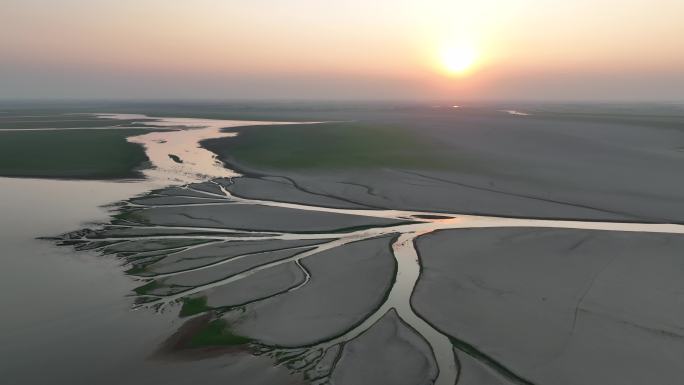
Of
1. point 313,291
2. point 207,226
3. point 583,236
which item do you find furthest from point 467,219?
point 207,226

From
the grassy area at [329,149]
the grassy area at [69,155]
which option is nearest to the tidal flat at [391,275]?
the grassy area at [329,149]

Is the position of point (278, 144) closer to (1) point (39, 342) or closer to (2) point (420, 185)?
(2) point (420, 185)

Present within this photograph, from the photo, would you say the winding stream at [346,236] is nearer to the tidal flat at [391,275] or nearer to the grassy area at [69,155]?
the tidal flat at [391,275]

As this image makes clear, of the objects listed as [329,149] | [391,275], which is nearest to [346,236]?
[391,275]

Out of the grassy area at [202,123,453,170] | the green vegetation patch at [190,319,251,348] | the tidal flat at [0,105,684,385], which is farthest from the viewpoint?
the grassy area at [202,123,453,170]

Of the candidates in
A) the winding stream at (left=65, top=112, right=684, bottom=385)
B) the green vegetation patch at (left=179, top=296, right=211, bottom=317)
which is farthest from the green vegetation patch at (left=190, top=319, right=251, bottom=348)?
the winding stream at (left=65, top=112, right=684, bottom=385)

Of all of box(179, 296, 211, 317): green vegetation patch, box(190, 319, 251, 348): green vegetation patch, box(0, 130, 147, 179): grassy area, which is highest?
box(0, 130, 147, 179): grassy area

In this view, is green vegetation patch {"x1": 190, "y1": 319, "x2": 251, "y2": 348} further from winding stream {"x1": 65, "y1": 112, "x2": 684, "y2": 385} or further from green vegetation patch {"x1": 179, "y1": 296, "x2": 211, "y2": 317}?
winding stream {"x1": 65, "y1": 112, "x2": 684, "y2": 385}
